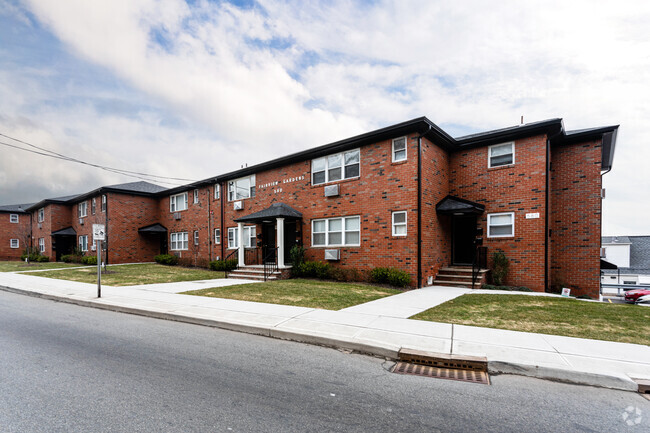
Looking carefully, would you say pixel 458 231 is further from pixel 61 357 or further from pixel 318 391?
pixel 61 357

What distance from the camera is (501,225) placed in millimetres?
12727

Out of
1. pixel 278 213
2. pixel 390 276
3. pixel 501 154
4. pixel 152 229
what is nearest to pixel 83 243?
pixel 152 229

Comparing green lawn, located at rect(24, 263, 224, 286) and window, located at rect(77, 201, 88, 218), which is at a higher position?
window, located at rect(77, 201, 88, 218)

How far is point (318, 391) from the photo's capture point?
366 centimetres

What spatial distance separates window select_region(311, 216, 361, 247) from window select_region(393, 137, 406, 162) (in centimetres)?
293

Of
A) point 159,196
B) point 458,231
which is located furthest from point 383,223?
point 159,196

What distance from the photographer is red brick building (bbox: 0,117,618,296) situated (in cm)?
1197

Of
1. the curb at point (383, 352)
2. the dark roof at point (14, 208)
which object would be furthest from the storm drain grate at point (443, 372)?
the dark roof at point (14, 208)

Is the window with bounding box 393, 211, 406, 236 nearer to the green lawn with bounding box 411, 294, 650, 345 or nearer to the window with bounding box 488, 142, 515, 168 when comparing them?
the green lawn with bounding box 411, 294, 650, 345

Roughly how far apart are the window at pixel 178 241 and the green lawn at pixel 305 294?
45.8ft

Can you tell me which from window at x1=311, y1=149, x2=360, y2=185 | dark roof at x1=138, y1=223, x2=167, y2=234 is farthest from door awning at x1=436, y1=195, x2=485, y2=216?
dark roof at x1=138, y1=223, x2=167, y2=234

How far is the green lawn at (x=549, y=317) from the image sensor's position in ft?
18.8

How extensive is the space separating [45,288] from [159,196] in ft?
52.0

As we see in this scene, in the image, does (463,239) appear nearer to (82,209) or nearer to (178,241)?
(178,241)
